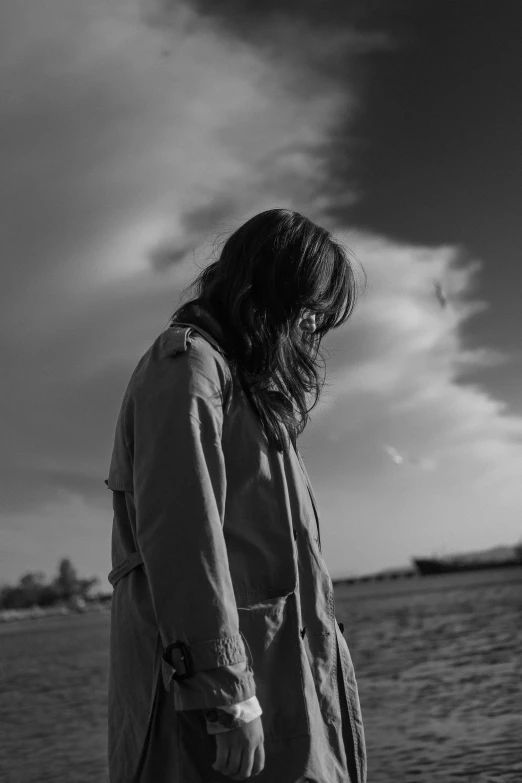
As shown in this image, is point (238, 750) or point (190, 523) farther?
point (190, 523)

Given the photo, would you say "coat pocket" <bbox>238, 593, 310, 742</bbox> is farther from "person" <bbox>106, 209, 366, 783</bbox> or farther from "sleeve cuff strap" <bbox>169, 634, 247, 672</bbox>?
"sleeve cuff strap" <bbox>169, 634, 247, 672</bbox>

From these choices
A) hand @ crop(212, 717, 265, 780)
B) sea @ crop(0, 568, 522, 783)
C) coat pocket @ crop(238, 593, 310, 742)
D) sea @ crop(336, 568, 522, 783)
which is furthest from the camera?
sea @ crop(0, 568, 522, 783)

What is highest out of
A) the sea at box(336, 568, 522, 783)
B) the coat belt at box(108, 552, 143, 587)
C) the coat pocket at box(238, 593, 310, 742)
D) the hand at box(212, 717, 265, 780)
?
the coat belt at box(108, 552, 143, 587)

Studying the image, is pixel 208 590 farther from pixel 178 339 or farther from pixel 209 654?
pixel 178 339

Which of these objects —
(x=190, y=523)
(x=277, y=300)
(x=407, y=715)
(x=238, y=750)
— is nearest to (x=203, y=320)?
(x=277, y=300)

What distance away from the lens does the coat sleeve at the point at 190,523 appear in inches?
86.5

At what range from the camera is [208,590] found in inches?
88.0

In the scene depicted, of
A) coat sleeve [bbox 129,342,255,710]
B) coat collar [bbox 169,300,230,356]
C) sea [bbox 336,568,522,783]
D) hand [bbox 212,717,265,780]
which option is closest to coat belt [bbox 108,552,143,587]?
coat sleeve [bbox 129,342,255,710]

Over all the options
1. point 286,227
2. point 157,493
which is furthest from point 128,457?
point 286,227

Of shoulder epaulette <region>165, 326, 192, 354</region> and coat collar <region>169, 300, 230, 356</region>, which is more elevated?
coat collar <region>169, 300, 230, 356</region>

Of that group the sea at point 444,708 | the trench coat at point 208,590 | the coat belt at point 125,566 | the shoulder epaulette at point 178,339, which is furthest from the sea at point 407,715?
the shoulder epaulette at point 178,339

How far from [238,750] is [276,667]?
11.4 inches

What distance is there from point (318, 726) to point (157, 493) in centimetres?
78

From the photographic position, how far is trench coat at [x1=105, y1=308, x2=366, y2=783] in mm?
2244
